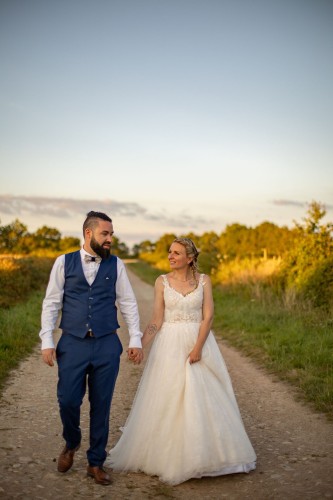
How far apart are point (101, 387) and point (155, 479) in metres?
0.96

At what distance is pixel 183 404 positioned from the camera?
4.75 m

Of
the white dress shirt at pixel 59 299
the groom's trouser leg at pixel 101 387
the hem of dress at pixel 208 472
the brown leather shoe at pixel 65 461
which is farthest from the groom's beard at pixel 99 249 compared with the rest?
the hem of dress at pixel 208 472

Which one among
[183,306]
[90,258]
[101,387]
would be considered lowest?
Answer: [101,387]

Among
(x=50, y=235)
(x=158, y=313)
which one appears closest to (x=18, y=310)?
(x=158, y=313)

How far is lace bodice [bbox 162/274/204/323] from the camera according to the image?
5.14 m

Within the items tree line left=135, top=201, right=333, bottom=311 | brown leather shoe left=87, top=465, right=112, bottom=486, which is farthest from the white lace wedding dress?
tree line left=135, top=201, right=333, bottom=311

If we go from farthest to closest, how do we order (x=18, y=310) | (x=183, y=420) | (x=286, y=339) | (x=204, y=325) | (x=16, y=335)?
(x=18, y=310), (x=16, y=335), (x=286, y=339), (x=204, y=325), (x=183, y=420)

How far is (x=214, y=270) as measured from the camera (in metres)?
23.7

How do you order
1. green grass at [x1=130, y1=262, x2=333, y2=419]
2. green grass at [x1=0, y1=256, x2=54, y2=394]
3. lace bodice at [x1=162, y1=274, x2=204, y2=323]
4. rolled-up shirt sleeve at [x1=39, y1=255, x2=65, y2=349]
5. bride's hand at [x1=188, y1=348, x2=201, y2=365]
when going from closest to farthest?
rolled-up shirt sleeve at [x1=39, y1=255, x2=65, y2=349], bride's hand at [x1=188, y1=348, x2=201, y2=365], lace bodice at [x1=162, y1=274, x2=204, y2=323], green grass at [x1=130, y1=262, x2=333, y2=419], green grass at [x1=0, y1=256, x2=54, y2=394]

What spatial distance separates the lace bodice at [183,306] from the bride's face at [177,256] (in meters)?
0.26

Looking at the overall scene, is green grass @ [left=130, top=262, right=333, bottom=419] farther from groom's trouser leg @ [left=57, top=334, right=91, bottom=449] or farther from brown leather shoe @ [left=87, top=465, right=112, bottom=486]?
groom's trouser leg @ [left=57, top=334, right=91, bottom=449]

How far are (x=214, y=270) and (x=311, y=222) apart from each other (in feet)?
23.6

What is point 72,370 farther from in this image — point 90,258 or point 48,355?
point 90,258

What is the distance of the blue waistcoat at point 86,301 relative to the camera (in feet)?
14.7
